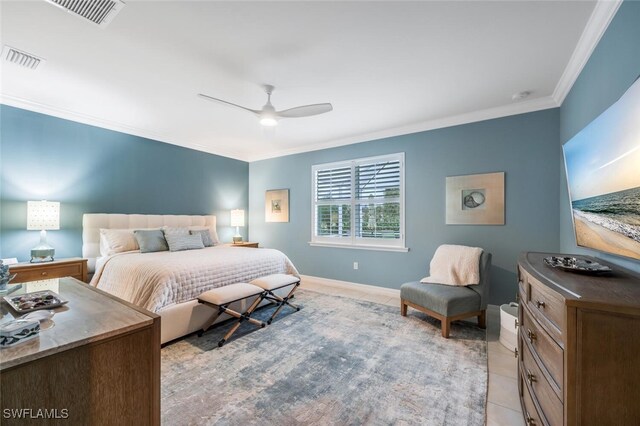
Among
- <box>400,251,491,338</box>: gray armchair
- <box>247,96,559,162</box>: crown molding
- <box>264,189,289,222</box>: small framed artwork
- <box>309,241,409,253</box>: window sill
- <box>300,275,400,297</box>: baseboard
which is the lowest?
<box>300,275,400,297</box>: baseboard

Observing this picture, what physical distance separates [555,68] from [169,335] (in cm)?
437

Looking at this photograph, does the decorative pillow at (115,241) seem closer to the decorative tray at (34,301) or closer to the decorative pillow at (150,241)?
the decorative pillow at (150,241)

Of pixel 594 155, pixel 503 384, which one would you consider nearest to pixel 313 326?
pixel 503 384

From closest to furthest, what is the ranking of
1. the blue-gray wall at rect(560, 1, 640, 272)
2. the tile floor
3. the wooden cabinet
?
the wooden cabinet
the blue-gray wall at rect(560, 1, 640, 272)
the tile floor

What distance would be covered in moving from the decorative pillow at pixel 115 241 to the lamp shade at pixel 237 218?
185cm

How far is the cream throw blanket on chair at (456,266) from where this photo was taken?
A: 2.99 meters

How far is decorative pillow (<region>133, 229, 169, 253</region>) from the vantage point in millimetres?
3664

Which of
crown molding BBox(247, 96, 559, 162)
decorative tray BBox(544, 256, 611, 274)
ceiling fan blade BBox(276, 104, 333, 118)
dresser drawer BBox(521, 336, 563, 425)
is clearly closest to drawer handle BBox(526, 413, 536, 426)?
dresser drawer BBox(521, 336, 563, 425)

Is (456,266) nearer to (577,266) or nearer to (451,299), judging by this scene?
(451,299)

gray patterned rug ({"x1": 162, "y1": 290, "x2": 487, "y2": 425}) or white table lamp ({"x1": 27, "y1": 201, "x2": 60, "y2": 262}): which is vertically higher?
white table lamp ({"x1": 27, "y1": 201, "x2": 60, "y2": 262})

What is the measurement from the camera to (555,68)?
7.95ft

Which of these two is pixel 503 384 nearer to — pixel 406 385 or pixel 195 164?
pixel 406 385

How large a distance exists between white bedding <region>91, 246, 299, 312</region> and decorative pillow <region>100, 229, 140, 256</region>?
21cm

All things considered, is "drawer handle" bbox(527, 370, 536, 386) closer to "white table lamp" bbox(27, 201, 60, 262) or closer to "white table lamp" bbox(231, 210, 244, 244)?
"white table lamp" bbox(27, 201, 60, 262)
